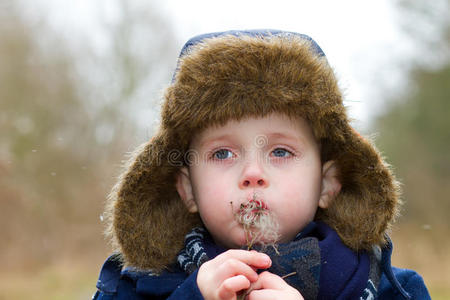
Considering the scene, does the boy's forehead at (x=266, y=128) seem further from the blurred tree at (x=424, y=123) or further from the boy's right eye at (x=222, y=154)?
the blurred tree at (x=424, y=123)

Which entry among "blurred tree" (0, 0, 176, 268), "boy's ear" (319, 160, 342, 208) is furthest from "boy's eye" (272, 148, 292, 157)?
"blurred tree" (0, 0, 176, 268)

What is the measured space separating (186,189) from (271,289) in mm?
760

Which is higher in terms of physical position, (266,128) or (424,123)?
(424,123)

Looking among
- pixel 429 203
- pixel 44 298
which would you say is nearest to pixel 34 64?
pixel 44 298

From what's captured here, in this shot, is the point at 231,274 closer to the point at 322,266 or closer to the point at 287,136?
the point at 322,266

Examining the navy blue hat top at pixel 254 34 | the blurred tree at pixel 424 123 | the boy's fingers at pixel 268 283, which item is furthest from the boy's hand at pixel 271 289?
the blurred tree at pixel 424 123

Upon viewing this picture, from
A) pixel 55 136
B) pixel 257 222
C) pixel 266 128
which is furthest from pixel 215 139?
pixel 55 136

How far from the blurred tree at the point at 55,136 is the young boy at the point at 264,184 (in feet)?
28.2

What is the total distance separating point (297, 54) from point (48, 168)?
10.2 m

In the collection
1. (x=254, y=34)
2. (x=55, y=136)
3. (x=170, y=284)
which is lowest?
(x=170, y=284)

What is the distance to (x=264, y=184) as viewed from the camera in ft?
7.28

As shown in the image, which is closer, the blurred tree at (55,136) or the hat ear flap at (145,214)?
the hat ear flap at (145,214)

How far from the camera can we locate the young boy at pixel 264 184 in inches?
87.4

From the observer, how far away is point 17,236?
11.0 metres
